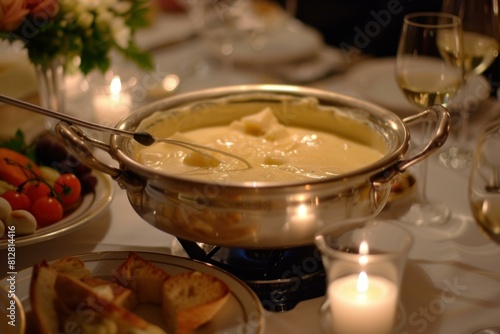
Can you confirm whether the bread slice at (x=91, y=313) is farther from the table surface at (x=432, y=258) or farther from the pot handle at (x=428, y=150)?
the pot handle at (x=428, y=150)

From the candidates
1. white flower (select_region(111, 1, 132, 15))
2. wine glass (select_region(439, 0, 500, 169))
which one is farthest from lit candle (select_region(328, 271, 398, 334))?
white flower (select_region(111, 1, 132, 15))

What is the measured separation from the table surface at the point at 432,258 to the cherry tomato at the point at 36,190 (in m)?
0.09

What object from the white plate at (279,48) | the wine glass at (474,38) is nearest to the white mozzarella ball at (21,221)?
the wine glass at (474,38)

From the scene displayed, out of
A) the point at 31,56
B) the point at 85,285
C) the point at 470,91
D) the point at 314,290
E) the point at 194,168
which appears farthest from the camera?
the point at 470,91

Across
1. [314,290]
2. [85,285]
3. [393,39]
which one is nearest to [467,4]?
[314,290]

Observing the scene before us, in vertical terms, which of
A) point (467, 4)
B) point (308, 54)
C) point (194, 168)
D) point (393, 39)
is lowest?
point (393, 39)

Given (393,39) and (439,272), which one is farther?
(393,39)

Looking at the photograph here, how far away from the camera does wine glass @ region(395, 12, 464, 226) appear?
1.34 m

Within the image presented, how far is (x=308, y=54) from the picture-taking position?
2268mm

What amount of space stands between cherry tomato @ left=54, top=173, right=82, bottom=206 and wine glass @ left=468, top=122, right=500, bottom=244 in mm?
751

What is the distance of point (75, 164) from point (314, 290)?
0.62 meters

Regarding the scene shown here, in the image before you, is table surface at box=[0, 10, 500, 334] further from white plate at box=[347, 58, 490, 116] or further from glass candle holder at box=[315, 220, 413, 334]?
white plate at box=[347, 58, 490, 116]

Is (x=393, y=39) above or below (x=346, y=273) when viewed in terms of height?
below

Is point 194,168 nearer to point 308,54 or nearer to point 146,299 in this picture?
point 146,299
